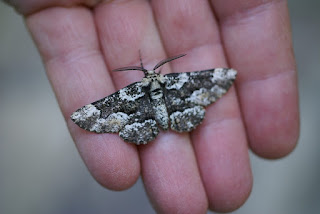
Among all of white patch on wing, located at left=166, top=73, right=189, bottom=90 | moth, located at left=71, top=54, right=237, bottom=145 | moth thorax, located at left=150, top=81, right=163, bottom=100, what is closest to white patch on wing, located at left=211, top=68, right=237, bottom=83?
moth, located at left=71, top=54, right=237, bottom=145

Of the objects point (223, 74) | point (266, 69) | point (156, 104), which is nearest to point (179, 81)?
point (156, 104)

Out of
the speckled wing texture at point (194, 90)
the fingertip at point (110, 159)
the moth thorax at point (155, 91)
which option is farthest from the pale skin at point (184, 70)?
the moth thorax at point (155, 91)

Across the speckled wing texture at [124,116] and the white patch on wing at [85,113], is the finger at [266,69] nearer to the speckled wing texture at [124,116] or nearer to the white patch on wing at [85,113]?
the speckled wing texture at [124,116]

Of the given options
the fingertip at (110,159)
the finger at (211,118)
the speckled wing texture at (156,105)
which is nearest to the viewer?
the fingertip at (110,159)

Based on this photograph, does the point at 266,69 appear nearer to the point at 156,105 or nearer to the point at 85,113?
the point at 156,105

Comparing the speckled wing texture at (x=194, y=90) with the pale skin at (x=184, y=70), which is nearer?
the pale skin at (x=184, y=70)

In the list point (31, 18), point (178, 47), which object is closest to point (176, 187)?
point (178, 47)

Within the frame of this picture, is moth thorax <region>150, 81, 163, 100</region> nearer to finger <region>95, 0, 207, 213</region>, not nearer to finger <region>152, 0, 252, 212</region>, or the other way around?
finger <region>95, 0, 207, 213</region>
